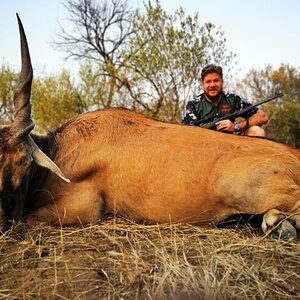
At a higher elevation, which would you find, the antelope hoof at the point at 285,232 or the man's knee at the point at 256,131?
the man's knee at the point at 256,131

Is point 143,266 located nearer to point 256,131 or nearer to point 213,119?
point 256,131

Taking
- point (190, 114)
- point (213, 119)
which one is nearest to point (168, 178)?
point (213, 119)

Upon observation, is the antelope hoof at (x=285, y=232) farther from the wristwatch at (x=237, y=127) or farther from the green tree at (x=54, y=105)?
the green tree at (x=54, y=105)

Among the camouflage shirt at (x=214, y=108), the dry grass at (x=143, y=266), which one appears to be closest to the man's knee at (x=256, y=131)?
the camouflage shirt at (x=214, y=108)

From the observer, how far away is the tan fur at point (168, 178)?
3641 mm

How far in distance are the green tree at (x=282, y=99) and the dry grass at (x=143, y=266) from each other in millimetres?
16639

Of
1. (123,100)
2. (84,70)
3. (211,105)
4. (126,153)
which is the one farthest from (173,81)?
(126,153)

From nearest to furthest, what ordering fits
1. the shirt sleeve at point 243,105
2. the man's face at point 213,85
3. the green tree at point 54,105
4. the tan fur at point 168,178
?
the tan fur at point 168,178
the shirt sleeve at point 243,105
the man's face at point 213,85
the green tree at point 54,105

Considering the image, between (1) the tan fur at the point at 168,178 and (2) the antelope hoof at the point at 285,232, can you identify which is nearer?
(2) the antelope hoof at the point at 285,232

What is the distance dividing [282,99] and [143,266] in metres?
31.7

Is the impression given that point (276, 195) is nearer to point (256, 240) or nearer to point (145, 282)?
point (256, 240)

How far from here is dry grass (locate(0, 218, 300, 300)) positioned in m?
2.19

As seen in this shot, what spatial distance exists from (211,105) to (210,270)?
4.07 m

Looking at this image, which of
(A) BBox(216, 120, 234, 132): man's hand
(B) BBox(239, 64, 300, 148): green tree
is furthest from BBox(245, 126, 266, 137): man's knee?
(B) BBox(239, 64, 300, 148): green tree
